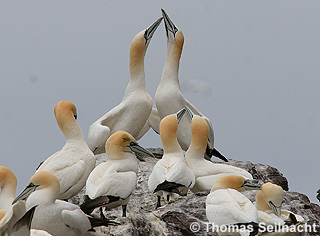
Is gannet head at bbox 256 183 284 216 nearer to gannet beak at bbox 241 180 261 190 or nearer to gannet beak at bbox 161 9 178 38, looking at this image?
gannet beak at bbox 241 180 261 190

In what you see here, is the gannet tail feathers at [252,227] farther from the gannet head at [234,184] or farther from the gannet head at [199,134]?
the gannet head at [199,134]

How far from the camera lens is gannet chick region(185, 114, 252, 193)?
8766 mm

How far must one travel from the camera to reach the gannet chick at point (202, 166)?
8766 millimetres

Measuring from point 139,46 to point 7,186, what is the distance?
292cm

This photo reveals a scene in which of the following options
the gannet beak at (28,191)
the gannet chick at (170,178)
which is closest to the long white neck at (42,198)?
the gannet beak at (28,191)

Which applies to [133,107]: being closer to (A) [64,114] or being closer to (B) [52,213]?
(A) [64,114]

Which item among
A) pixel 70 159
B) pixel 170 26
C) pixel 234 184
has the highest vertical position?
pixel 170 26

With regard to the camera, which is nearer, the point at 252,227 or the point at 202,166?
the point at 252,227

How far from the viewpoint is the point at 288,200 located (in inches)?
311

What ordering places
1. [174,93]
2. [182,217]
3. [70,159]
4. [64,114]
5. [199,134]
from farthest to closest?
[174,93]
[64,114]
[199,134]
[70,159]
[182,217]

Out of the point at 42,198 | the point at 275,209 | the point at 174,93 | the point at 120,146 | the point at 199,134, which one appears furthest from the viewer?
the point at 174,93

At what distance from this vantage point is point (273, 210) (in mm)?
6949

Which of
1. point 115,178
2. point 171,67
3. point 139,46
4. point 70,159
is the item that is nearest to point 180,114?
point 171,67

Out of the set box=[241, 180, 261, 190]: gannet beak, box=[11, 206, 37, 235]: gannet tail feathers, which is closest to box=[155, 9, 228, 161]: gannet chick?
box=[241, 180, 261, 190]: gannet beak
